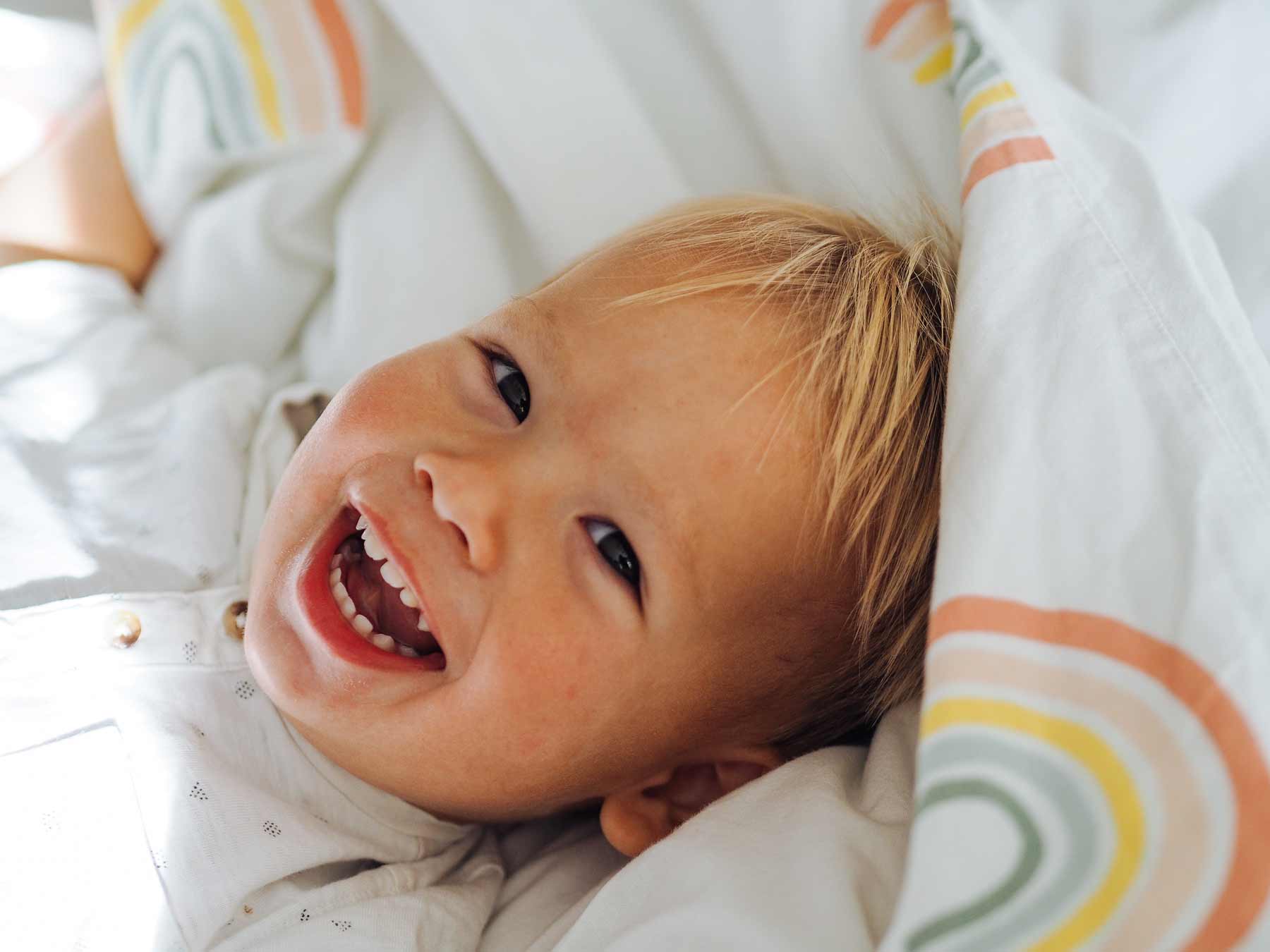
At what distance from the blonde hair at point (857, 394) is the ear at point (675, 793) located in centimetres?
Result: 4

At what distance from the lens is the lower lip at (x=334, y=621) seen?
85 centimetres

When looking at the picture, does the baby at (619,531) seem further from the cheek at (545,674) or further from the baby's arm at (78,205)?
the baby's arm at (78,205)

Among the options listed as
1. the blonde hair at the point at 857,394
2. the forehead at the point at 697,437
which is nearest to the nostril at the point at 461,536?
the forehead at the point at 697,437

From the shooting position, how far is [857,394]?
86cm

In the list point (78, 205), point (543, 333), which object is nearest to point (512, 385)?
point (543, 333)

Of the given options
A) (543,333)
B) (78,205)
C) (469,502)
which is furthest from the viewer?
(78,205)

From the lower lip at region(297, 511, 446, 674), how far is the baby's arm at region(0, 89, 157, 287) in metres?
0.64

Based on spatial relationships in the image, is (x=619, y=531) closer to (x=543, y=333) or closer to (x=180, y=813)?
(x=543, y=333)

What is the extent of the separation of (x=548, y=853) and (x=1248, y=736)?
669 mm

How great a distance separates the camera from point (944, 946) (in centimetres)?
61

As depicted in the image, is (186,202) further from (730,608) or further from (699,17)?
(730,608)

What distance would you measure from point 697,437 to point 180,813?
0.52m

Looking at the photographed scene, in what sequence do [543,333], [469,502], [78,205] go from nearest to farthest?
1. [469,502]
2. [543,333]
3. [78,205]

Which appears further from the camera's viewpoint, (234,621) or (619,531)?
(234,621)
